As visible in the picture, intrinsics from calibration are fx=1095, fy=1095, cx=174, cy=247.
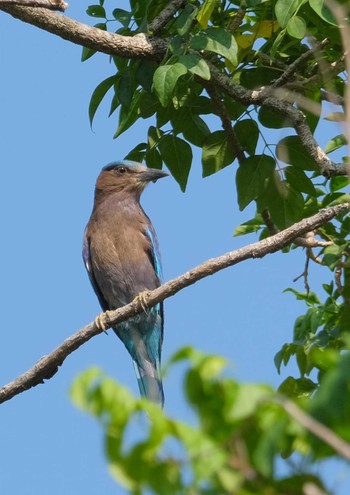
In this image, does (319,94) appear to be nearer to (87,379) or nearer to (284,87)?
(284,87)

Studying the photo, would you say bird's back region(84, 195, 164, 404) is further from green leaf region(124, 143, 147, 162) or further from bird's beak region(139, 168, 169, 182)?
green leaf region(124, 143, 147, 162)

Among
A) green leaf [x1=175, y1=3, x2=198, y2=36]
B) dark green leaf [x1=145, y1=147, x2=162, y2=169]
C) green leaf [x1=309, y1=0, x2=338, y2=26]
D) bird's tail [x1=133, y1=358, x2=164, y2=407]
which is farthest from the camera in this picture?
bird's tail [x1=133, y1=358, x2=164, y2=407]

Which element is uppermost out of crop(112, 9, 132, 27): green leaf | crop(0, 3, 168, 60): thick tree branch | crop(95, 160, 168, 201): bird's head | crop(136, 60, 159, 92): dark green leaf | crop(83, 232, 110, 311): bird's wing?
crop(95, 160, 168, 201): bird's head

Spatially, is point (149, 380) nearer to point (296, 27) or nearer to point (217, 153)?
point (217, 153)

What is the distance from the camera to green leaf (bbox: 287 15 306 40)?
4777mm

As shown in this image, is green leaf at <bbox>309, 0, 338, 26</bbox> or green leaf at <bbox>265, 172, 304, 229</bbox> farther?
green leaf at <bbox>265, 172, 304, 229</bbox>

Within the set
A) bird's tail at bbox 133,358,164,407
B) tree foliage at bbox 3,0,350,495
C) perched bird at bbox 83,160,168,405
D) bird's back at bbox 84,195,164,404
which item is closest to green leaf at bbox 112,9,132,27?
tree foliage at bbox 3,0,350,495

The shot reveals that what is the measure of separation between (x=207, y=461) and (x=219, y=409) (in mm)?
148

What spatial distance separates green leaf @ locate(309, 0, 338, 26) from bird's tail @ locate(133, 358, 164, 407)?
146 inches

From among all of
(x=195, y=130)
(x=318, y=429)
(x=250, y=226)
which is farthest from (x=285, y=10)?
(x=318, y=429)

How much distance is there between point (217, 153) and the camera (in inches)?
223

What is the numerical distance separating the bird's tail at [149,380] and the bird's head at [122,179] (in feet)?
4.41

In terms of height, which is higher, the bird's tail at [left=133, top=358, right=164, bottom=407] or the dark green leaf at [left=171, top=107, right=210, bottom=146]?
the bird's tail at [left=133, top=358, right=164, bottom=407]

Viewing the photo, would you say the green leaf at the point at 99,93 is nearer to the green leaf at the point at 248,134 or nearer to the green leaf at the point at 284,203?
the green leaf at the point at 248,134
